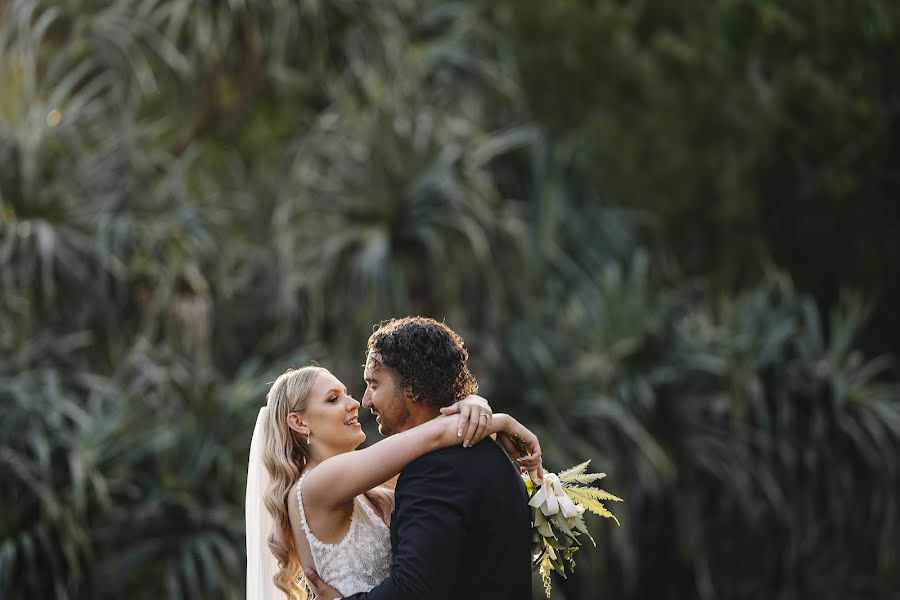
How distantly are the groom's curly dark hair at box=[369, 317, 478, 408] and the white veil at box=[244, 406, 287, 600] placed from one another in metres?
0.50

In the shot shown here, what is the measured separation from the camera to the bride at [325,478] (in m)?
2.94

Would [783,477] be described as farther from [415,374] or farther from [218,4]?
[415,374]

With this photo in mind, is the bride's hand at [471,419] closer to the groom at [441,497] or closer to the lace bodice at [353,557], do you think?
the groom at [441,497]

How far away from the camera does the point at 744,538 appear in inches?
330

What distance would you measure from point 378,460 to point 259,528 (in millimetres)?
617

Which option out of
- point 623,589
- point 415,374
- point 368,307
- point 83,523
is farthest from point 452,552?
Answer: point 623,589

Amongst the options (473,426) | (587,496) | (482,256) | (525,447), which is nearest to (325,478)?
(473,426)

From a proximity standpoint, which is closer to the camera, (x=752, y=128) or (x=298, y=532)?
(x=298, y=532)

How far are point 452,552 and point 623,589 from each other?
5.69 m

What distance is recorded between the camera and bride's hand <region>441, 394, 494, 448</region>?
9.53 feet

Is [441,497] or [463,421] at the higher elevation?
[463,421]

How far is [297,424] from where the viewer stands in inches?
129

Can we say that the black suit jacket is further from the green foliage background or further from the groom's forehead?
the green foliage background

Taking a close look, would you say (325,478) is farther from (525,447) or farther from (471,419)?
(525,447)
